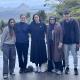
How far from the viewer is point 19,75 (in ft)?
39.3

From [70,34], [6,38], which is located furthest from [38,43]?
[6,38]

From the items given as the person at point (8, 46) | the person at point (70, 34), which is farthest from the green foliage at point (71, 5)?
the person at point (8, 46)

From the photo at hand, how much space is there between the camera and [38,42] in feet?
40.2

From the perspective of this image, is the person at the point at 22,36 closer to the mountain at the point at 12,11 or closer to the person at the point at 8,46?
the person at the point at 8,46

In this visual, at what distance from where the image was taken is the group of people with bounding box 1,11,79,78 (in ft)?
38.1

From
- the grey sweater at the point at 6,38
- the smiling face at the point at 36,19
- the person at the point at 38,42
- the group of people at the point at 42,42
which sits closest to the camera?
the grey sweater at the point at 6,38

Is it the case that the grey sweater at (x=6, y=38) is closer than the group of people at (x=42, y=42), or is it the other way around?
the grey sweater at (x=6, y=38)

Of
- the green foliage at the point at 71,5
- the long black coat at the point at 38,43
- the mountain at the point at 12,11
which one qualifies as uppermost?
the green foliage at the point at 71,5

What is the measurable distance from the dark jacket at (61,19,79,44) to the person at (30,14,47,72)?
0.70 metres

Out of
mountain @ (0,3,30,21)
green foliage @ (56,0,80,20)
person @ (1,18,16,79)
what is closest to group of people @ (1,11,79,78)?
person @ (1,18,16,79)

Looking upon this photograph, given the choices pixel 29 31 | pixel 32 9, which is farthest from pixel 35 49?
pixel 32 9

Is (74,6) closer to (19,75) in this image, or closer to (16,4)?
(16,4)

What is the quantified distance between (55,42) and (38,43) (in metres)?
0.57

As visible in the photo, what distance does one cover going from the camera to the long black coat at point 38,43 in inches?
476
